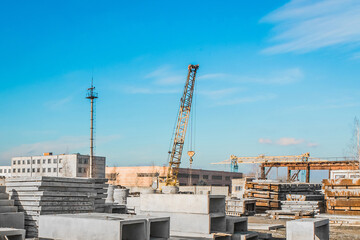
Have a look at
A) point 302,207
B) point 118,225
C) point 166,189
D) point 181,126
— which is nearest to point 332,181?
point 302,207

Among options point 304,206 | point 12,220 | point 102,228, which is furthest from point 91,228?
point 304,206

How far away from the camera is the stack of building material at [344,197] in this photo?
18172 mm

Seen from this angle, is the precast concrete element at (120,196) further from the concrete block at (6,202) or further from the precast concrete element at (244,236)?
the precast concrete element at (244,236)

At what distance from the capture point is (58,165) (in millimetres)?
77688

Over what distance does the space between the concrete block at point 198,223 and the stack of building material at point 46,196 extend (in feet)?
10.4

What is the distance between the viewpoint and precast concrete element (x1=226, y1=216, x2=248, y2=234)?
41.6 feet

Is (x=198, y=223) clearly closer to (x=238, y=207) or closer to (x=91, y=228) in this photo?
(x=91, y=228)

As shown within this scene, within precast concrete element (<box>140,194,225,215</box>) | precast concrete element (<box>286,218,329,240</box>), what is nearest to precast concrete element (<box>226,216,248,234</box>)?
precast concrete element (<box>140,194,225,215</box>)

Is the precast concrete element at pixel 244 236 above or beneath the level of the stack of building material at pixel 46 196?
beneath

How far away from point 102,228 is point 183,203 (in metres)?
4.25

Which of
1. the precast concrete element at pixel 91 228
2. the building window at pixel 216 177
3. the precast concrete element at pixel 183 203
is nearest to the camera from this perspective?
the precast concrete element at pixel 91 228

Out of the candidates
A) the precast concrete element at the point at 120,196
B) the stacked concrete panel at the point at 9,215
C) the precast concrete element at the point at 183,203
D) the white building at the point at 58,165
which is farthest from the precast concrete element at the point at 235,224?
the white building at the point at 58,165

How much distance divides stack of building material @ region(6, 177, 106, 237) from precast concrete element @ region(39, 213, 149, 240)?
3503 mm

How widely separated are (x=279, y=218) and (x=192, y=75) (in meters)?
26.6
